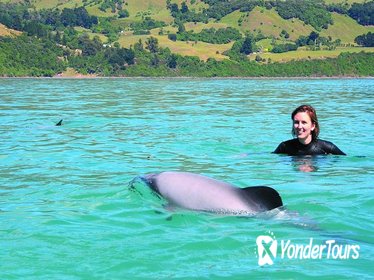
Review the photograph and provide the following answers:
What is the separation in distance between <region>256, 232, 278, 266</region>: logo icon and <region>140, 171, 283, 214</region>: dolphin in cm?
67

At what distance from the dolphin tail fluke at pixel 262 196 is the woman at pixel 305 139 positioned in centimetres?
397

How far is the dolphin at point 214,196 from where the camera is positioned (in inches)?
314

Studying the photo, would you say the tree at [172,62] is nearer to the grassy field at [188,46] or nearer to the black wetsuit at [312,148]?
the grassy field at [188,46]

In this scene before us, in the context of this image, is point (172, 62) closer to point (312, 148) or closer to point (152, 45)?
point (152, 45)

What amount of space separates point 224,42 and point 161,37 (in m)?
19.6

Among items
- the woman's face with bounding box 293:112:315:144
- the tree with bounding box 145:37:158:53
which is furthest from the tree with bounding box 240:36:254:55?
the woman's face with bounding box 293:112:315:144

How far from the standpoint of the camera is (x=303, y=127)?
12.0 m

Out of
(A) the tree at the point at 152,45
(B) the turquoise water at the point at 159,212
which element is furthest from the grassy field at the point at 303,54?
(B) the turquoise water at the point at 159,212

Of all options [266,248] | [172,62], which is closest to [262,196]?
[266,248]

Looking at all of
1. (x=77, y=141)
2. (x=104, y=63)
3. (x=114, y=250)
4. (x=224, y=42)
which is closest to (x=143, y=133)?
(x=77, y=141)

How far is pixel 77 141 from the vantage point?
17.6 metres

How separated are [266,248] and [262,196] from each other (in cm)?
108

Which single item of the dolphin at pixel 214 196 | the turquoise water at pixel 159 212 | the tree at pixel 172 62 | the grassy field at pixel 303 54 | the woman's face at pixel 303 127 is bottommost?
the tree at pixel 172 62

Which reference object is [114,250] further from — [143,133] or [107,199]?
[143,133]
